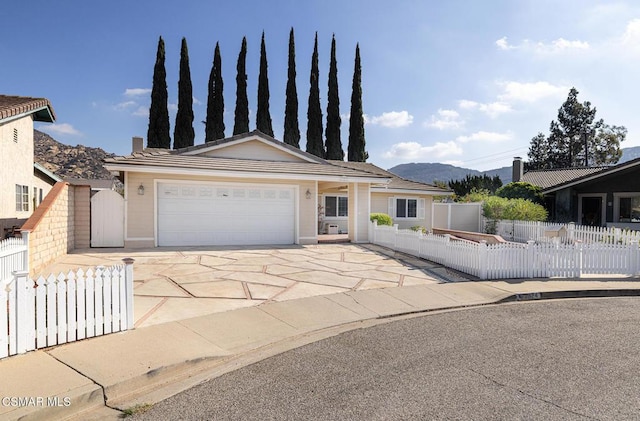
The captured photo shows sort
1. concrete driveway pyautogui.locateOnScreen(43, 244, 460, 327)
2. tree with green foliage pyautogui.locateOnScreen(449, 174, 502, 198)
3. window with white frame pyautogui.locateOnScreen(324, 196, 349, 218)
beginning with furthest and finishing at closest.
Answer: tree with green foliage pyautogui.locateOnScreen(449, 174, 502, 198) → window with white frame pyautogui.locateOnScreen(324, 196, 349, 218) → concrete driveway pyautogui.locateOnScreen(43, 244, 460, 327)

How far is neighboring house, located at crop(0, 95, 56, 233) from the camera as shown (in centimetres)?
1258

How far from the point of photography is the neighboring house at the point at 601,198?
21.3m

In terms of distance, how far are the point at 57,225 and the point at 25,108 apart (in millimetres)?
5513

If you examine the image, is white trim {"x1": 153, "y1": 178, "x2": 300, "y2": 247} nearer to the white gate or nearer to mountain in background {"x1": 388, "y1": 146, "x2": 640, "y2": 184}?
the white gate

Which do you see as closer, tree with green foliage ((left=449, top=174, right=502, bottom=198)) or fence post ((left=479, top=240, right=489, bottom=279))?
fence post ((left=479, top=240, right=489, bottom=279))

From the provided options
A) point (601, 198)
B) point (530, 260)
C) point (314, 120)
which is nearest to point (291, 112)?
point (314, 120)

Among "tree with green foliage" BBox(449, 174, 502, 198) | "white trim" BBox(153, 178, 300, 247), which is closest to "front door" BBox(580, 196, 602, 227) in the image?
"tree with green foliage" BBox(449, 174, 502, 198)

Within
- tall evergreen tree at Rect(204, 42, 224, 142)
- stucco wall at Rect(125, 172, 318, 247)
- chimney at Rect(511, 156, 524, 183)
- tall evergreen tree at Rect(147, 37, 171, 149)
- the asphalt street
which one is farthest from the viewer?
tall evergreen tree at Rect(204, 42, 224, 142)

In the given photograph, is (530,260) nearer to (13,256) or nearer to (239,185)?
(239,185)

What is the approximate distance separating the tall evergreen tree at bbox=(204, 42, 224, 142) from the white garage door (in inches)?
1034

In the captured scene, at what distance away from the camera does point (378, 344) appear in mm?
5242

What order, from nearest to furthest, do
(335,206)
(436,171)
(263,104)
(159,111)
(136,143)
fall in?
(335,206) < (136,143) < (159,111) < (263,104) < (436,171)

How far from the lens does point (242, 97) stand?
137ft

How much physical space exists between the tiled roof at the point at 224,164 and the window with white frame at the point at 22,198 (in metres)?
4.19
